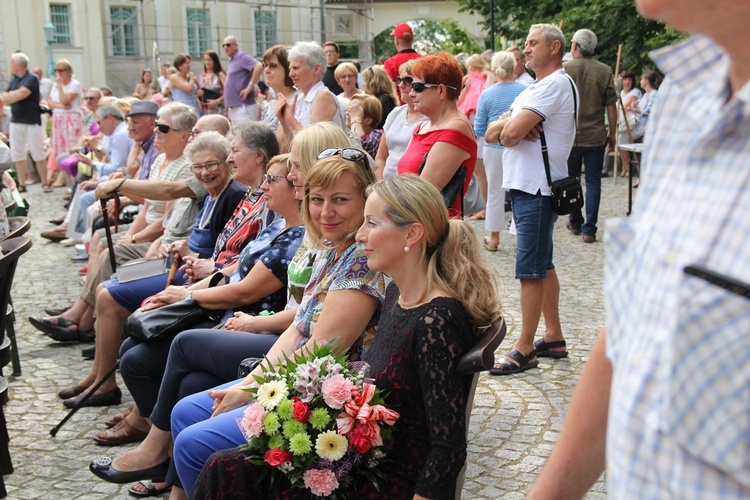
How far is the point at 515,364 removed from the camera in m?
5.21

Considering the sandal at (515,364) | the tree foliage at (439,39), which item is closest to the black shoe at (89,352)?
the sandal at (515,364)

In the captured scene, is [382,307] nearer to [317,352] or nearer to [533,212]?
[317,352]

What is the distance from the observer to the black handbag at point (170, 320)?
427 cm

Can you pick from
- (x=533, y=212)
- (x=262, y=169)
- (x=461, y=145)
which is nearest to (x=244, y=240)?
(x=262, y=169)

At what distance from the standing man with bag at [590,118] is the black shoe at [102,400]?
554 centimetres

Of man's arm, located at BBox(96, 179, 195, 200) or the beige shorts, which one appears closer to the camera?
man's arm, located at BBox(96, 179, 195, 200)

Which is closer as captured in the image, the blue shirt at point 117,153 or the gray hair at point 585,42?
the gray hair at point 585,42

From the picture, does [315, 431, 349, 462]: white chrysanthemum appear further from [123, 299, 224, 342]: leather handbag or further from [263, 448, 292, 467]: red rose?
[123, 299, 224, 342]: leather handbag

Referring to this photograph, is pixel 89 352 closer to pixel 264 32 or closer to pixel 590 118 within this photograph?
pixel 590 118

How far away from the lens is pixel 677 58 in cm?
120

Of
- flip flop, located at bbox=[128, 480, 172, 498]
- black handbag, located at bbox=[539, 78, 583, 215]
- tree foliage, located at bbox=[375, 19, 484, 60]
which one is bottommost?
flip flop, located at bbox=[128, 480, 172, 498]

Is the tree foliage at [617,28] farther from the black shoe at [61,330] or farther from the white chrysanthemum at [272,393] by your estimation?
the white chrysanthemum at [272,393]

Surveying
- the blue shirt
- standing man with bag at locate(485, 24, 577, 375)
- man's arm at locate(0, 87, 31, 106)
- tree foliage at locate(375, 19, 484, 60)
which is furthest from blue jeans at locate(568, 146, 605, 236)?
tree foliage at locate(375, 19, 484, 60)

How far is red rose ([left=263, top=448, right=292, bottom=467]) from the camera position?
264 cm
